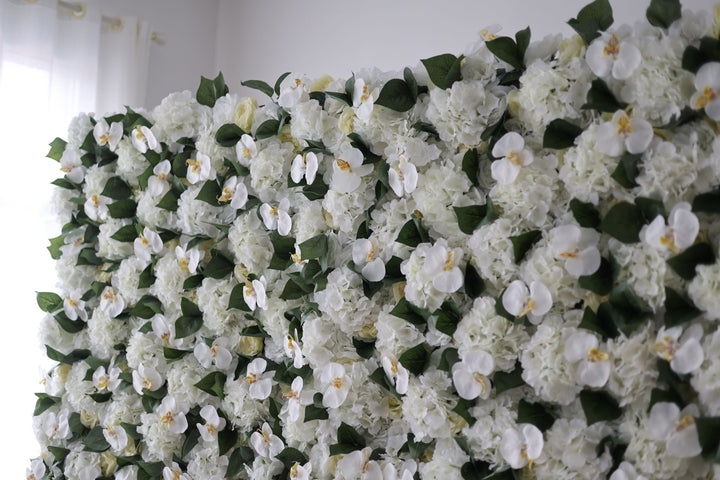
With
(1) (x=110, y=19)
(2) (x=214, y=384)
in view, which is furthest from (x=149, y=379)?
(1) (x=110, y=19)

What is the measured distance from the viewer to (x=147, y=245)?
1844 mm

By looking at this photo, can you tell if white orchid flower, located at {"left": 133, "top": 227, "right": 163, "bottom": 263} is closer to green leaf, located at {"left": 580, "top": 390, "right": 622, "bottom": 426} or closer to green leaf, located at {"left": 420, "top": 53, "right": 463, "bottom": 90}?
green leaf, located at {"left": 420, "top": 53, "right": 463, "bottom": 90}

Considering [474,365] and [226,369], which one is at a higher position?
[474,365]

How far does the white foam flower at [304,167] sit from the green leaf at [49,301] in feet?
3.35

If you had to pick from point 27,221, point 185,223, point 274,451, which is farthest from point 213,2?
point 274,451

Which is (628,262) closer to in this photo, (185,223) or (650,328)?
(650,328)

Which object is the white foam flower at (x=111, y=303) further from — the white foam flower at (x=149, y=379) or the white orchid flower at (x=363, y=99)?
the white orchid flower at (x=363, y=99)

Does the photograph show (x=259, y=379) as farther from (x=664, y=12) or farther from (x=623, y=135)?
(x=664, y=12)

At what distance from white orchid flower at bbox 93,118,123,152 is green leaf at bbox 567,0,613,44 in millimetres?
1350

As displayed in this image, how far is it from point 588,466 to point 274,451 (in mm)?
776

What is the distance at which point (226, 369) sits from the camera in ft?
5.62

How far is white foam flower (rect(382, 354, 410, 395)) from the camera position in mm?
1329

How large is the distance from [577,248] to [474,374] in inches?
12.0

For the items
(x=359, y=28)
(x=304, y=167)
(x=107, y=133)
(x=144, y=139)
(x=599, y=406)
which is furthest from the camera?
(x=359, y=28)
